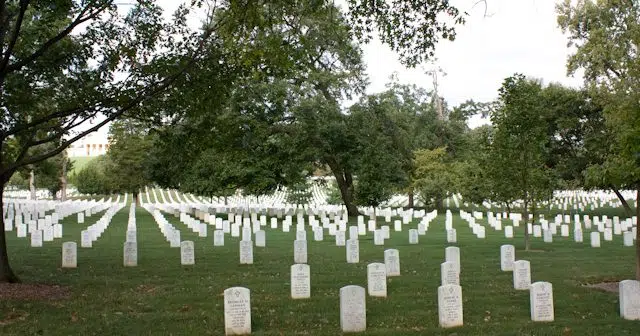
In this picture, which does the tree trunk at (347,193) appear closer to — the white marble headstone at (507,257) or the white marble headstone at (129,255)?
the white marble headstone at (129,255)

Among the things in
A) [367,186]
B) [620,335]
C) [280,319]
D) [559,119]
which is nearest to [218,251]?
[280,319]

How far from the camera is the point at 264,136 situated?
108 ft

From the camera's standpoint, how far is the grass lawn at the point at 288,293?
30.1 ft

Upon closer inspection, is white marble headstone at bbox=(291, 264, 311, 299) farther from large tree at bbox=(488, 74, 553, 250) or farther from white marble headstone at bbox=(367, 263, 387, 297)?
large tree at bbox=(488, 74, 553, 250)

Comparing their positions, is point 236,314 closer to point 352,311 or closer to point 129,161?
point 352,311

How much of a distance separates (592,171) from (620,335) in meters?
20.1

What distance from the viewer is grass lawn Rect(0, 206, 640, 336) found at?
918 centimetres

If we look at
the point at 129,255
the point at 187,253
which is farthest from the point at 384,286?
the point at 129,255

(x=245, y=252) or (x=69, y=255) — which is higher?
(x=69, y=255)

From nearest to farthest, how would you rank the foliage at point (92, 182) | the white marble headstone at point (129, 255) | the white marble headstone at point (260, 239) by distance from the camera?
1. the white marble headstone at point (129, 255)
2. the white marble headstone at point (260, 239)
3. the foliage at point (92, 182)

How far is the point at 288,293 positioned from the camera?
1180 cm

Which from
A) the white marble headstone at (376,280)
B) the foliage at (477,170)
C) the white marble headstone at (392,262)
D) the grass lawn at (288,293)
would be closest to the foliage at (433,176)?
the foliage at (477,170)

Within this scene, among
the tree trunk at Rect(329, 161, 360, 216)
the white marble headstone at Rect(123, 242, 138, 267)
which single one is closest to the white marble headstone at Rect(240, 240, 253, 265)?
the white marble headstone at Rect(123, 242, 138, 267)

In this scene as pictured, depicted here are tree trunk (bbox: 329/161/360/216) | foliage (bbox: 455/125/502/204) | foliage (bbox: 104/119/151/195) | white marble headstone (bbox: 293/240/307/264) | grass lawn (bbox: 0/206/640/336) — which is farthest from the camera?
foliage (bbox: 104/119/151/195)
